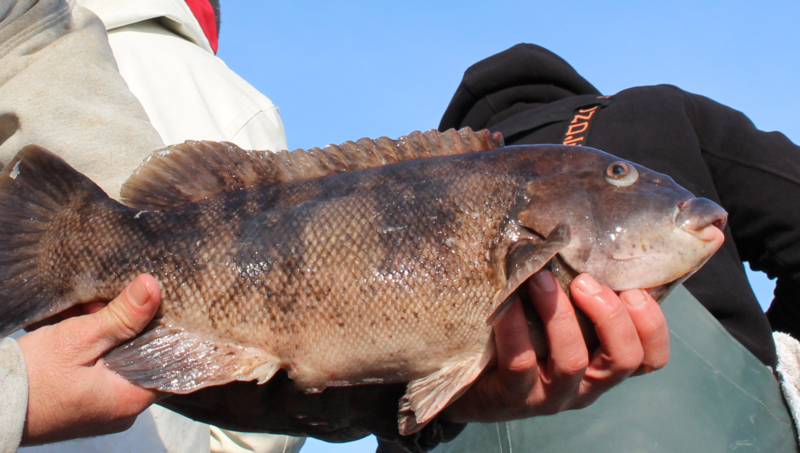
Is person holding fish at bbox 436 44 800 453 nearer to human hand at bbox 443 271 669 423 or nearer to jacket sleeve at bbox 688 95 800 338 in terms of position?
jacket sleeve at bbox 688 95 800 338

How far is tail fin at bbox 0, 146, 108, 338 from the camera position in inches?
78.5

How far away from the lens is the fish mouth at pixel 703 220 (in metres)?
2.09

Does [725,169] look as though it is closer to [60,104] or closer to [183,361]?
A: [183,361]

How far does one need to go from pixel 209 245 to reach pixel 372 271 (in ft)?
2.10

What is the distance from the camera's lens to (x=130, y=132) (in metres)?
2.68

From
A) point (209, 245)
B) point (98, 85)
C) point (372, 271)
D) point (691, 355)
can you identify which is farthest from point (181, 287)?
point (691, 355)

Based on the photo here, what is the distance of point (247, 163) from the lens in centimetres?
233

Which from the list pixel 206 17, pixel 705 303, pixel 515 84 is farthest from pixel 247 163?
pixel 515 84

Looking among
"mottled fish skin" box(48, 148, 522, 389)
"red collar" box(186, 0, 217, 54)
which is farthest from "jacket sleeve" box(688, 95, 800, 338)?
"red collar" box(186, 0, 217, 54)

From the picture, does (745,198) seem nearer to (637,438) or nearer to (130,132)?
(637,438)

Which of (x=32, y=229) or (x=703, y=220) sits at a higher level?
(x=32, y=229)

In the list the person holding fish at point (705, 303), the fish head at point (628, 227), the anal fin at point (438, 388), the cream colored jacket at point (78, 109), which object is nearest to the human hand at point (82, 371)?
the cream colored jacket at point (78, 109)

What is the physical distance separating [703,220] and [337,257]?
1.42 metres

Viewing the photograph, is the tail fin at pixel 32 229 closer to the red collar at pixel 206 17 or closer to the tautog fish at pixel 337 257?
the tautog fish at pixel 337 257
